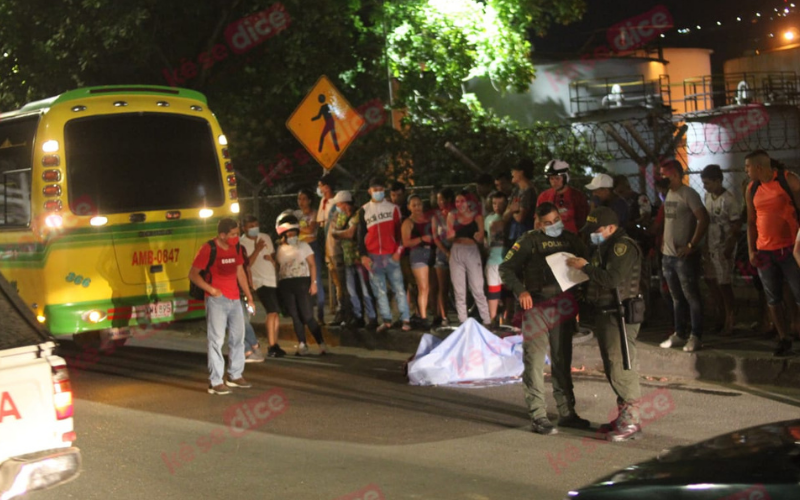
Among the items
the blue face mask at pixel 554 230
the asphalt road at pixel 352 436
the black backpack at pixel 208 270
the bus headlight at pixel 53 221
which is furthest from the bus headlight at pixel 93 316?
the blue face mask at pixel 554 230

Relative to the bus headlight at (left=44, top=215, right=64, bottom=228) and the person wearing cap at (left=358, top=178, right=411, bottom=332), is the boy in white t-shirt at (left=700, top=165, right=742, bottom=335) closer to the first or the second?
the person wearing cap at (left=358, top=178, right=411, bottom=332)

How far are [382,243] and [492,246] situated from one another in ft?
4.83

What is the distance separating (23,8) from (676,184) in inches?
527

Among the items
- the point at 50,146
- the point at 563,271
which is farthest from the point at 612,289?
the point at 50,146

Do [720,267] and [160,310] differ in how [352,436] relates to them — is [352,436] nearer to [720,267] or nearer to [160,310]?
[160,310]

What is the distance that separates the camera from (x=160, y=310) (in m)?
12.7

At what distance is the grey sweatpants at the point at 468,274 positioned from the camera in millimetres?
12906

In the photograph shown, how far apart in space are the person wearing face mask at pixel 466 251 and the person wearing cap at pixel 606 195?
1.76 metres

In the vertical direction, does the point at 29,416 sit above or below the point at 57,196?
below

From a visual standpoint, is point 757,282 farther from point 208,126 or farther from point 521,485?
point 208,126

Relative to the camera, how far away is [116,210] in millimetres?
12367

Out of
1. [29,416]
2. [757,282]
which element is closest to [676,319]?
[757,282]

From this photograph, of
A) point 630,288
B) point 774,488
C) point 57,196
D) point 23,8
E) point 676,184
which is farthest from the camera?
point 23,8

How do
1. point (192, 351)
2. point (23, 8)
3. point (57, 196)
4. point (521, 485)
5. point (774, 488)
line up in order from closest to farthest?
point (774, 488) → point (521, 485) → point (57, 196) → point (192, 351) → point (23, 8)
